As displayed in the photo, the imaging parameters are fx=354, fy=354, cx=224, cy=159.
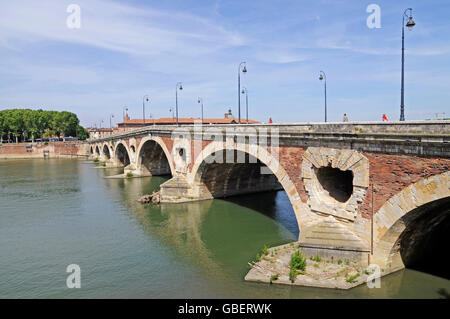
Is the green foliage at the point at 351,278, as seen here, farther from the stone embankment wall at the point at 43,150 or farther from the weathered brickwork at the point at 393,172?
the stone embankment wall at the point at 43,150

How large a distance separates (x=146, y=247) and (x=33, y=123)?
76566 millimetres

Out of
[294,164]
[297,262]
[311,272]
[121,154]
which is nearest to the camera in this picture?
[311,272]

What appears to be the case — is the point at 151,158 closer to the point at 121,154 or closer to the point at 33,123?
the point at 121,154

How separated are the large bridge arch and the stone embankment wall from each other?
Answer: 5939cm

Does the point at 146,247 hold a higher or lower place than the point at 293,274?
lower

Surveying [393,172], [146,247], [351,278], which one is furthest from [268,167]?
[351,278]

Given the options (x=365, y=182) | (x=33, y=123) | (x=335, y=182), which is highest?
(x=33, y=123)

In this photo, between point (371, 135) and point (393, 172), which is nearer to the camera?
point (393, 172)

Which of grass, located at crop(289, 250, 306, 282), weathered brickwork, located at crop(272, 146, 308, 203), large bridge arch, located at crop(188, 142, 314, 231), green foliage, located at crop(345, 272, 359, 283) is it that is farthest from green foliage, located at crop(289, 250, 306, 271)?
weathered brickwork, located at crop(272, 146, 308, 203)

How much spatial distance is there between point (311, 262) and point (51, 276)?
9.98 meters

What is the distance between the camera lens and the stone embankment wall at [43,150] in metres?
74.4

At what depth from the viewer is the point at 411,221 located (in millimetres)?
11445
